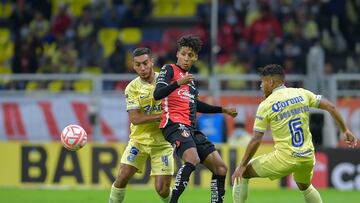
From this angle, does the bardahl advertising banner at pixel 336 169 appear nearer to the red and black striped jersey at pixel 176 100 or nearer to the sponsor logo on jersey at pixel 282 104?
the red and black striped jersey at pixel 176 100

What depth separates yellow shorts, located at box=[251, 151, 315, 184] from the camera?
Result: 11.7 meters

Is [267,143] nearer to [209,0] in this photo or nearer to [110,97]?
[110,97]

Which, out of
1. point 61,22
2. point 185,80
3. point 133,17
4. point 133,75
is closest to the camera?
point 185,80

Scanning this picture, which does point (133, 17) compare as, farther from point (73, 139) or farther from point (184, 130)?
point (184, 130)

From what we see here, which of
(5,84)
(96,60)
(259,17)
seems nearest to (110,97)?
(5,84)

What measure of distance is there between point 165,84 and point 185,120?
1.86ft

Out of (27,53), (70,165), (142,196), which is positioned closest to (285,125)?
(142,196)

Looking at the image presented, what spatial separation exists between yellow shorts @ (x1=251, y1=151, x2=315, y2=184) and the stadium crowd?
10.7 meters

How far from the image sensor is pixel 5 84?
20.9 m

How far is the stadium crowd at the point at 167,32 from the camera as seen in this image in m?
23.6

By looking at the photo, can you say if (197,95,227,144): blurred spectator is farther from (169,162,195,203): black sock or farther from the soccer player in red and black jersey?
(169,162,195,203): black sock

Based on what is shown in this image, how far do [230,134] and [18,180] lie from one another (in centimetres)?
457

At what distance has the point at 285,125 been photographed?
38.2ft

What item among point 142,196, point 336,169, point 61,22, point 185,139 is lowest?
point 142,196
